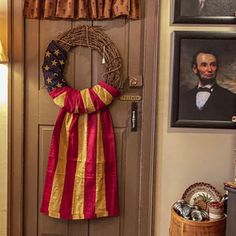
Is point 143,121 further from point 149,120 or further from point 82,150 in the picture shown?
point 82,150

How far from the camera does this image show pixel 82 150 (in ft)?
→ 7.10

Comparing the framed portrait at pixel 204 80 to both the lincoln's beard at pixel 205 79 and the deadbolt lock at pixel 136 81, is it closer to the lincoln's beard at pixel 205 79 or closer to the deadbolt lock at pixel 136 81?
the lincoln's beard at pixel 205 79

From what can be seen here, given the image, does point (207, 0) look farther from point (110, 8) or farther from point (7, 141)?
point (7, 141)

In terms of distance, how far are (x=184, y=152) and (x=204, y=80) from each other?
0.48 meters

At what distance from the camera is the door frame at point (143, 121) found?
209 centimetres

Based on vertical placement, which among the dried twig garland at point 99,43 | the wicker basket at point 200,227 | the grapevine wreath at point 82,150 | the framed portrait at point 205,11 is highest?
the framed portrait at point 205,11

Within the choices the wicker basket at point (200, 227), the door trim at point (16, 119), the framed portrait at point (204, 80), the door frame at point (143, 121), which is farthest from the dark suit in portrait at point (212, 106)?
the door trim at point (16, 119)

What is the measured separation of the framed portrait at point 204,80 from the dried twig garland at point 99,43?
0.36 metres

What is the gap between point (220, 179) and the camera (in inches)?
84.8

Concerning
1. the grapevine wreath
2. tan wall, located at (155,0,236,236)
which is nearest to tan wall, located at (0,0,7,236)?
the grapevine wreath

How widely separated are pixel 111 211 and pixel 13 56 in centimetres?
118

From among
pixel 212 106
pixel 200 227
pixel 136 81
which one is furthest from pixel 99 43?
pixel 200 227

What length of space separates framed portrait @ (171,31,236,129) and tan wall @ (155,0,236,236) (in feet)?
0.18

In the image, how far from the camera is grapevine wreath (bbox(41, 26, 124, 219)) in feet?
6.92
